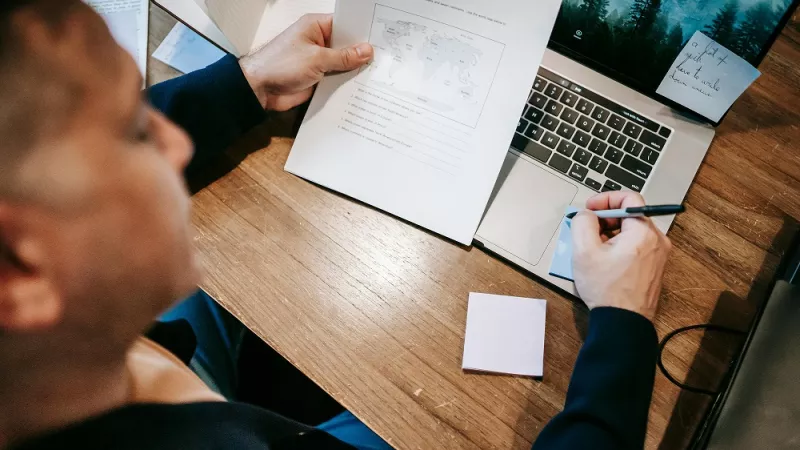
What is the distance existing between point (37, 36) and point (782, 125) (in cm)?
80

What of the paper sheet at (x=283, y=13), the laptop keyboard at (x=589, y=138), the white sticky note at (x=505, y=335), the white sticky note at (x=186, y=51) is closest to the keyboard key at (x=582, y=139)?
the laptop keyboard at (x=589, y=138)

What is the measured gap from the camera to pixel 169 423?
41 cm

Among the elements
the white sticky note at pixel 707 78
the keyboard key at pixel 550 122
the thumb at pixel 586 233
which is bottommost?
the thumb at pixel 586 233

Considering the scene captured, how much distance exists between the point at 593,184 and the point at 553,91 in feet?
0.44

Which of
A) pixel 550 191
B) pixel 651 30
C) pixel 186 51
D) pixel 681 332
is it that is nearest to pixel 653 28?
pixel 651 30

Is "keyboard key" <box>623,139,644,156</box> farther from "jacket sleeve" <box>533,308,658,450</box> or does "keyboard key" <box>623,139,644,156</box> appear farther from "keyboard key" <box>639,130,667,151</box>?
"jacket sleeve" <box>533,308,658,450</box>

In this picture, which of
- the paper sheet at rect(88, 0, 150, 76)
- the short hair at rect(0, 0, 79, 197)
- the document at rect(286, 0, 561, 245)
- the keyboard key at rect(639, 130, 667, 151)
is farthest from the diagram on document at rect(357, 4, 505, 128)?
the short hair at rect(0, 0, 79, 197)

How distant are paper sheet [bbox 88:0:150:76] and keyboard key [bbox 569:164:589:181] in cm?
57

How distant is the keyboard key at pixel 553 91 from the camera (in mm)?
653

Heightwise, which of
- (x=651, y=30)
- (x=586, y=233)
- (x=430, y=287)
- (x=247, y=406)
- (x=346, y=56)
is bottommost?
(x=247, y=406)

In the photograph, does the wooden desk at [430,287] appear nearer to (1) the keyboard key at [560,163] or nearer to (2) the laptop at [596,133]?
(2) the laptop at [596,133]

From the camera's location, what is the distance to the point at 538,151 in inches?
25.0

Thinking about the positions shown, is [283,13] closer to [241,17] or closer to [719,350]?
[241,17]

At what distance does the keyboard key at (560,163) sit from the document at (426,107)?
0.08m
